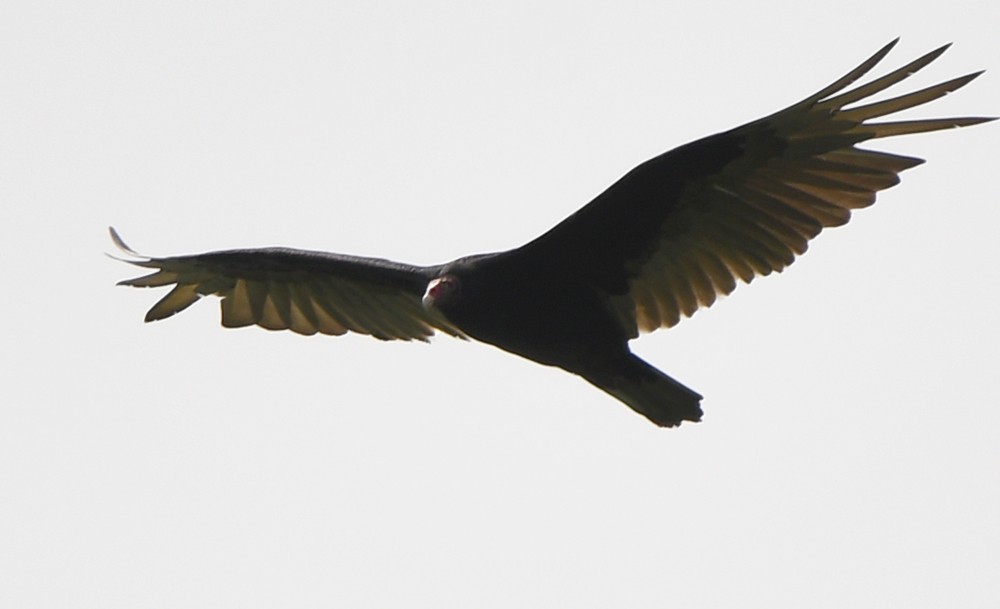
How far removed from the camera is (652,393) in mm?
6484

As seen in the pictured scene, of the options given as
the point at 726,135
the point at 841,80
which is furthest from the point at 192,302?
the point at 841,80

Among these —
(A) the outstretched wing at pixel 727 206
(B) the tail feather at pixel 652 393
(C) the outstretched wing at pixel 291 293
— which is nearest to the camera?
(A) the outstretched wing at pixel 727 206

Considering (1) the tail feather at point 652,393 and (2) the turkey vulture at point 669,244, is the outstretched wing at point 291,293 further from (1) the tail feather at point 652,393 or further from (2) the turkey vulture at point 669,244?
(1) the tail feather at point 652,393

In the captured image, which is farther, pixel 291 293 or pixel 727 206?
pixel 291 293

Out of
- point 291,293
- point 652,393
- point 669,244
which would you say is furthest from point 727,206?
point 291,293

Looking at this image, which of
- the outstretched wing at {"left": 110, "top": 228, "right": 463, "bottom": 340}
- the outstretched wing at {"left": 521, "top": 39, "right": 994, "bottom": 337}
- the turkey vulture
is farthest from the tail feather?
the outstretched wing at {"left": 110, "top": 228, "right": 463, "bottom": 340}

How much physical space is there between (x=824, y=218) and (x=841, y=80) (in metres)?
0.69

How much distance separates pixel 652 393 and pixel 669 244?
0.58 m

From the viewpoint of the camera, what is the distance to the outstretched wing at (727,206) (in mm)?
6113

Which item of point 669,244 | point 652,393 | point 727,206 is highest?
point 727,206

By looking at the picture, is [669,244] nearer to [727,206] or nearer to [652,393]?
[727,206]

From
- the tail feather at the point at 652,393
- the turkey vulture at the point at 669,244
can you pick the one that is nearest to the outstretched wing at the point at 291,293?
the turkey vulture at the point at 669,244

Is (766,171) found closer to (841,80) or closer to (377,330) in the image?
(841,80)

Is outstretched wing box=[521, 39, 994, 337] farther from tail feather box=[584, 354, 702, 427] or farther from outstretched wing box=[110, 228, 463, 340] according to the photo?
outstretched wing box=[110, 228, 463, 340]
